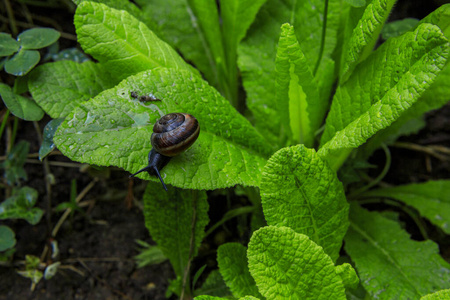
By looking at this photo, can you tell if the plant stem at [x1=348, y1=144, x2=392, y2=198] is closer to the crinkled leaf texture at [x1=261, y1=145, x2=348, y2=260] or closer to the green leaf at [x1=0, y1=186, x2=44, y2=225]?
the crinkled leaf texture at [x1=261, y1=145, x2=348, y2=260]

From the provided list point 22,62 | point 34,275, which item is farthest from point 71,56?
point 34,275

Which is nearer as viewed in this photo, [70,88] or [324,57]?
[70,88]

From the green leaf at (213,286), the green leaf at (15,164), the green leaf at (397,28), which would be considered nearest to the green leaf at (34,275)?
the green leaf at (15,164)

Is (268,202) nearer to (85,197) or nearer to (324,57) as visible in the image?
(324,57)

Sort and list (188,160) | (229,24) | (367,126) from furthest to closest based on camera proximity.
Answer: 1. (229,24)
2. (188,160)
3. (367,126)

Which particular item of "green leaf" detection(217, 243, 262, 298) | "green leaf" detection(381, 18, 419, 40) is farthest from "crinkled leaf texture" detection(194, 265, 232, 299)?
"green leaf" detection(381, 18, 419, 40)

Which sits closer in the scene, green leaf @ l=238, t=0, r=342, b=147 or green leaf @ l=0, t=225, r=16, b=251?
green leaf @ l=0, t=225, r=16, b=251

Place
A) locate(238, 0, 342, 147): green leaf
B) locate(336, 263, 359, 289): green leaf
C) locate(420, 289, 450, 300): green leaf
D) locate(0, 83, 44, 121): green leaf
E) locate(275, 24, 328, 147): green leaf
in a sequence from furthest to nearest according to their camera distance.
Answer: locate(238, 0, 342, 147): green leaf < locate(0, 83, 44, 121): green leaf < locate(275, 24, 328, 147): green leaf < locate(336, 263, 359, 289): green leaf < locate(420, 289, 450, 300): green leaf

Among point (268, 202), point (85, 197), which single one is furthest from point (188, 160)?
point (85, 197)

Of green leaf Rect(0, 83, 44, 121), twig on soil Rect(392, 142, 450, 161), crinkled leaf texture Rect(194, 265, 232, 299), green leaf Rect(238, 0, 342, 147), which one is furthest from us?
twig on soil Rect(392, 142, 450, 161)
